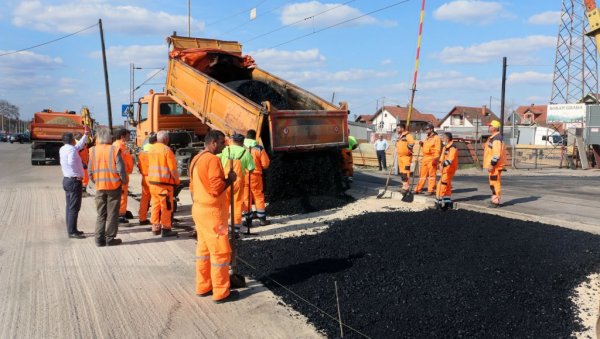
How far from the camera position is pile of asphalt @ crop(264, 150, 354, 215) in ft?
29.4

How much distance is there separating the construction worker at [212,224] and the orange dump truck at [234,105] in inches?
161

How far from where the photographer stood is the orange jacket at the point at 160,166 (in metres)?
7.06

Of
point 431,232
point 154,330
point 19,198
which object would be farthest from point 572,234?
point 19,198

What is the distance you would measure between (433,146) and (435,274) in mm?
5942

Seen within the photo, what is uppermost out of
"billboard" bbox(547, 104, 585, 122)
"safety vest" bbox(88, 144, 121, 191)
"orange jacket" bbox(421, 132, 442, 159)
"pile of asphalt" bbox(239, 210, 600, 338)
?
"billboard" bbox(547, 104, 585, 122)

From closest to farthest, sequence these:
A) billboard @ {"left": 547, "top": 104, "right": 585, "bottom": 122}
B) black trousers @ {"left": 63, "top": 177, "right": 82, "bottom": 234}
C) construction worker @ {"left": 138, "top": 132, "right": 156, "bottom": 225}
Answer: black trousers @ {"left": 63, "top": 177, "right": 82, "bottom": 234} < construction worker @ {"left": 138, "top": 132, "right": 156, "bottom": 225} < billboard @ {"left": 547, "top": 104, "right": 585, "bottom": 122}

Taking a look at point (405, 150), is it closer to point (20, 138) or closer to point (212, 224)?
point (212, 224)

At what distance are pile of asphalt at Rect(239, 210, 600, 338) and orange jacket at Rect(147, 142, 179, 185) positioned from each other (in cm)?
163

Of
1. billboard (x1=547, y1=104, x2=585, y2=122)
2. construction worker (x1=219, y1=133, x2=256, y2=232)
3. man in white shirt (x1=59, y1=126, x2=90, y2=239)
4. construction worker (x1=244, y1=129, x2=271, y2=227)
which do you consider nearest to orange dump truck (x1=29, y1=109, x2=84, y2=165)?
man in white shirt (x1=59, y1=126, x2=90, y2=239)

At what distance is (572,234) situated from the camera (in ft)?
20.8

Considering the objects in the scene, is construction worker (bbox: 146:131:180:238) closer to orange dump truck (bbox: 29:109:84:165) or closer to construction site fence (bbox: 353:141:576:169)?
construction site fence (bbox: 353:141:576:169)

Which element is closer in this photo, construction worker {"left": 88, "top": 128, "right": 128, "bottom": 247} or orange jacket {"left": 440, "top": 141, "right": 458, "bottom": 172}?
construction worker {"left": 88, "top": 128, "right": 128, "bottom": 247}

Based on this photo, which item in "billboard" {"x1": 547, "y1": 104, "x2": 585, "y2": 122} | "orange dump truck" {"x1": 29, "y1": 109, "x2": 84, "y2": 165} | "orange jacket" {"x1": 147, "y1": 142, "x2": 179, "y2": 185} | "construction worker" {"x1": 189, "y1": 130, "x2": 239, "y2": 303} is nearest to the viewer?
"construction worker" {"x1": 189, "y1": 130, "x2": 239, "y2": 303}

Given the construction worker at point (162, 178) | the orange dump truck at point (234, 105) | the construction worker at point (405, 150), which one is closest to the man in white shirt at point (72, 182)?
the construction worker at point (162, 178)
